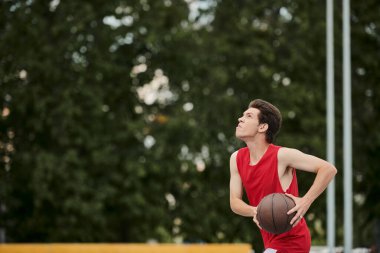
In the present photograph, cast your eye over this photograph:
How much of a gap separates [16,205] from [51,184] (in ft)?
3.55

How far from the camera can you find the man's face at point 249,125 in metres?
5.65

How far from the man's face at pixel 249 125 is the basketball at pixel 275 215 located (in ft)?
1.47

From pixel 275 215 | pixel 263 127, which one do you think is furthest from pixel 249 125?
pixel 275 215

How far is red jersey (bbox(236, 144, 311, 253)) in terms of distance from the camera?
5477mm

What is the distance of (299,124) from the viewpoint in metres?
22.4

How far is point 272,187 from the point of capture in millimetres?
5551

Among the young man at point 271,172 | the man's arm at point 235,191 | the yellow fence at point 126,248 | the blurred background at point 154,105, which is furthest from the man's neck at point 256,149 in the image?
the blurred background at point 154,105

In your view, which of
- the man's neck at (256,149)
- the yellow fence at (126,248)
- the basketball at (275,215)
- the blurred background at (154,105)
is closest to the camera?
the basketball at (275,215)

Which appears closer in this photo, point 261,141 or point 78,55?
point 261,141

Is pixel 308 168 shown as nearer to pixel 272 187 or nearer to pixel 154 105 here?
pixel 272 187

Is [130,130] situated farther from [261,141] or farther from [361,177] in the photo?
[261,141]

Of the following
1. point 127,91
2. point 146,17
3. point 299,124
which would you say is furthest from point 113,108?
point 299,124

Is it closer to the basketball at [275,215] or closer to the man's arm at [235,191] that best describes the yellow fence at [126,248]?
the man's arm at [235,191]

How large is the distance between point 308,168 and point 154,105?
1749 centimetres
